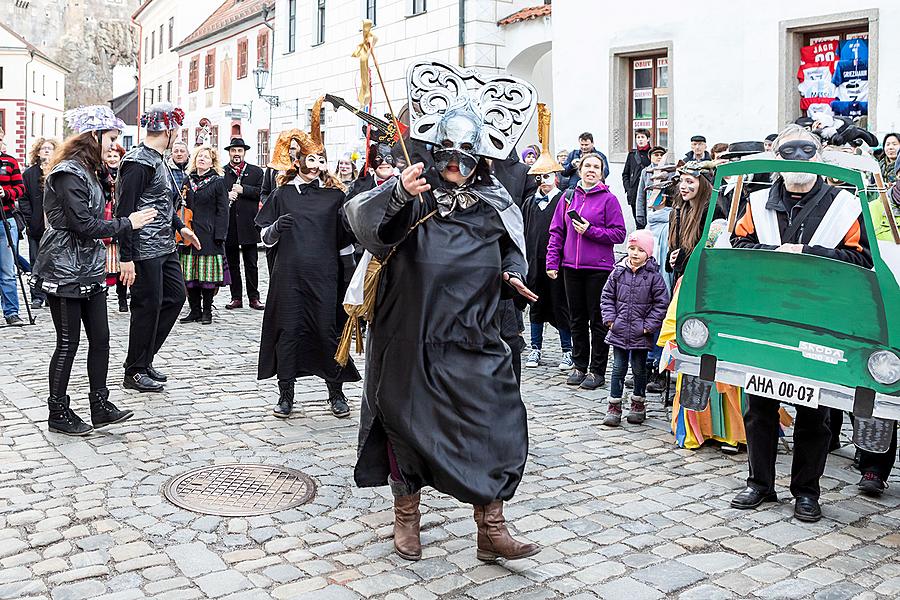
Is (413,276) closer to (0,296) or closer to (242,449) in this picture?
(242,449)

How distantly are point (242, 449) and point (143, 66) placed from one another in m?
51.1

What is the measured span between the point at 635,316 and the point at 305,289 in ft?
7.61

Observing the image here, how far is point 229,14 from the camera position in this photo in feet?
123

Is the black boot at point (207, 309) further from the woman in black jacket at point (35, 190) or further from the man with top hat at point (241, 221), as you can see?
the woman in black jacket at point (35, 190)

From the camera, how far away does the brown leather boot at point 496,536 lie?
467 cm

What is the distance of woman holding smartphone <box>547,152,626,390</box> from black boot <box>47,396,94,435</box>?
3.91 m

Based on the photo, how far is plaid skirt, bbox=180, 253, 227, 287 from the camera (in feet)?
40.4

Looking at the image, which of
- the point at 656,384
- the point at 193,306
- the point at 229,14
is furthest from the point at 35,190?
the point at 229,14

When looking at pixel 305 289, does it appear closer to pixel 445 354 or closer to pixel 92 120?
pixel 92 120

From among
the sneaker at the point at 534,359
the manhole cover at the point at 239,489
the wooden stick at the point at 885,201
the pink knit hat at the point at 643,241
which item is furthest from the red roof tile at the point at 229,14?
the wooden stick at the point at 885,201

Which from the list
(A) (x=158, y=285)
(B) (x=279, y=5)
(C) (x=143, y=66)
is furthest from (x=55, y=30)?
(A) (x=158, y=285)

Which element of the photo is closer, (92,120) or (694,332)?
(694,332)

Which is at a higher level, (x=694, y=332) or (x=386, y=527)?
(x=694, y=332)

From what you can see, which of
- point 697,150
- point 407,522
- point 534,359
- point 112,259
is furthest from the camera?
point 697,150
